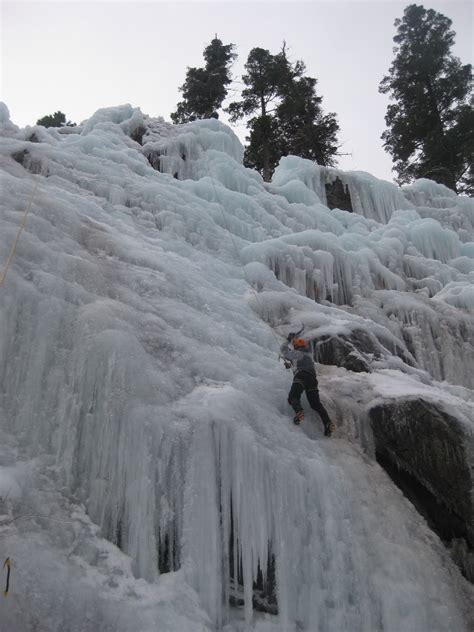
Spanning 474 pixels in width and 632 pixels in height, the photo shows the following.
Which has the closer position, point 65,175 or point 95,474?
point 95,474

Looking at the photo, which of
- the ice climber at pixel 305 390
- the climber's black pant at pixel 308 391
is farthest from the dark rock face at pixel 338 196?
the climber's black pant at pixel 308 391

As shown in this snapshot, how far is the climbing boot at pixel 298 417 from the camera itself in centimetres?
486

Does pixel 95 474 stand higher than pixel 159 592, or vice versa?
pixel 95 474

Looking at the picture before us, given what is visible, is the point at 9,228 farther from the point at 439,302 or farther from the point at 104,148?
the point at 439,302

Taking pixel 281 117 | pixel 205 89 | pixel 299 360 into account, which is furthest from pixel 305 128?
pixel 299 360

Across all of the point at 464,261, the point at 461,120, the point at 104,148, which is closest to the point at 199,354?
the point at 104,148

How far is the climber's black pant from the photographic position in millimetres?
5012

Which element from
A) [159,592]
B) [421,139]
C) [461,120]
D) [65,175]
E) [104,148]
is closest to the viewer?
[159,592]

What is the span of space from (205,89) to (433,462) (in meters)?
21.0

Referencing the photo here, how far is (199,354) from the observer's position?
508 cm

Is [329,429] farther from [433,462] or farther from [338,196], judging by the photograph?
[338,196]

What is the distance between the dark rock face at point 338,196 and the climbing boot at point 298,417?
11.7 meters

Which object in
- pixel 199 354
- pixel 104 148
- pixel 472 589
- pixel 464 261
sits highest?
pixel 104 148

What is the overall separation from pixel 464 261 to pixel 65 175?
953 cm
